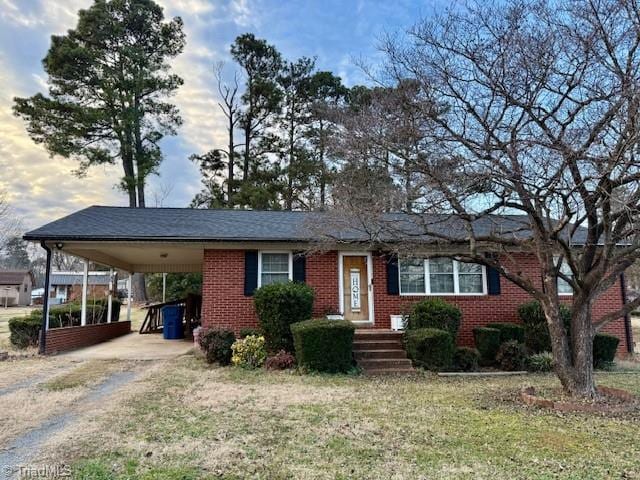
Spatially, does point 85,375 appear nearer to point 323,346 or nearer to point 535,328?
point 323,346

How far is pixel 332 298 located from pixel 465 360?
346 cm

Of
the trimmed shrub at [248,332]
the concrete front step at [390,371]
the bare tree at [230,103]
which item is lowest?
the concrete front step at [390,371]

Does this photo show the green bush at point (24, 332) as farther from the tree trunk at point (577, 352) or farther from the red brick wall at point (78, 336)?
the tree trunk at point (577, 352)

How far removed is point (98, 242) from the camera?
1052 centimetres

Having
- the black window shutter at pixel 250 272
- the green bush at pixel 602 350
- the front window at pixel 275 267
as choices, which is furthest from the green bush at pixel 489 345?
the black window shutter at pixel 250 272

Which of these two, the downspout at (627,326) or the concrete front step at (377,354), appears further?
the downspout at (627,326)

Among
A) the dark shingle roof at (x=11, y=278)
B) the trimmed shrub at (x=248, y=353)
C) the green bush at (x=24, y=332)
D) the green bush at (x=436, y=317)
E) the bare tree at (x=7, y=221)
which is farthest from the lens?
the dark shingle roof at (x=11, y=278)

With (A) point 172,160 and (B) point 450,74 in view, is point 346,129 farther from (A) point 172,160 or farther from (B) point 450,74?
(A) point 172,160

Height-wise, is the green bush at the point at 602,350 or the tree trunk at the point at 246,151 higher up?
the tree trunk at the point at 246,151

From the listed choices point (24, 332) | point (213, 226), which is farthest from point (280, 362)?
point (24, 332)

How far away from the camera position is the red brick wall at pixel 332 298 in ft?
35.9

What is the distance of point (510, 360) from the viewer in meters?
9.56

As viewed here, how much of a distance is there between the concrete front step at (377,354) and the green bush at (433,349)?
0.39 m

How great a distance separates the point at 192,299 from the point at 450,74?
12.2m
